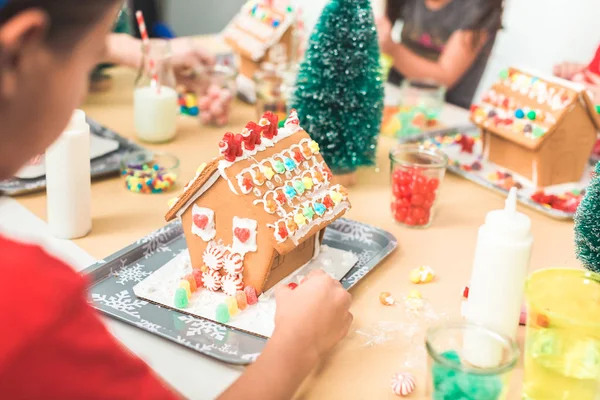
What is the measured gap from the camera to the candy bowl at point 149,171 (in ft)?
4.94

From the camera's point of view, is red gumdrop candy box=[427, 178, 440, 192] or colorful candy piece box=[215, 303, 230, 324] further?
red gumdrop candy box=[427, 178, 440, 192]

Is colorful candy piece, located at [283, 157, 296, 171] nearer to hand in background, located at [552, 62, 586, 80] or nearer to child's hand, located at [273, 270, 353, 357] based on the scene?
child's hand, located at [273, 270, 353, 357]

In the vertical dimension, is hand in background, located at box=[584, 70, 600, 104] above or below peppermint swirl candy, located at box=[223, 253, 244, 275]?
above

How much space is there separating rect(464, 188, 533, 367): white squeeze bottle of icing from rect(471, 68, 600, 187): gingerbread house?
67cm

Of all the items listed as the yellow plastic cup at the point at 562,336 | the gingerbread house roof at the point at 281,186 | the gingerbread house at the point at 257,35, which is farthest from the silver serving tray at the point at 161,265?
the gingerbread house at the point at 257,35

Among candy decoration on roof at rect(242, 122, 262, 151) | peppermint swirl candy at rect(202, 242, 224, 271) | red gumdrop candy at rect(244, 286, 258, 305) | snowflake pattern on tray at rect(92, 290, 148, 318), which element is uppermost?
candy decoration on roof at rect(242, 122, 262, 151)

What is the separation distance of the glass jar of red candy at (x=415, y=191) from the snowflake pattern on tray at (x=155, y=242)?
445mm

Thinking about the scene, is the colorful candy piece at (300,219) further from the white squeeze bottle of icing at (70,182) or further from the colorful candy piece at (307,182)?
the white squeeze bottle of icing at (70,182)

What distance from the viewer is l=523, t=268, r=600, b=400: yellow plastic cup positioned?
879mm

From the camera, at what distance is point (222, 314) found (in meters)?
1.06

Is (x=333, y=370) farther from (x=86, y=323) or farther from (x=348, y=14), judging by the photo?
(x=348, y=14)

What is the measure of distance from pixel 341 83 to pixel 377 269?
1.57ft

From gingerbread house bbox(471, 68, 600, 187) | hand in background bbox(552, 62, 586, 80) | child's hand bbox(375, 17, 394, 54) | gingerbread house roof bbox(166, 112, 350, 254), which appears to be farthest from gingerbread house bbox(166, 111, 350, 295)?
child's hand bbox(375, 17, 394, 54)

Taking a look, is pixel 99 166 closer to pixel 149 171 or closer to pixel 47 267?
pixel 149 171
